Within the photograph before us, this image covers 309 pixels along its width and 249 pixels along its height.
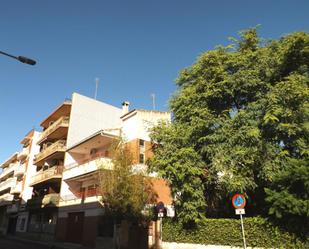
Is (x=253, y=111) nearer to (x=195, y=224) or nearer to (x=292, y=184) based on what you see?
(x=292, y=184)

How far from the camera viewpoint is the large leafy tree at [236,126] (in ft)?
49.7

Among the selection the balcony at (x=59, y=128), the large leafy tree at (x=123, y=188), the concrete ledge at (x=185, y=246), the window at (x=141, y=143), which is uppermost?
the balcony at (x=59, y=128)

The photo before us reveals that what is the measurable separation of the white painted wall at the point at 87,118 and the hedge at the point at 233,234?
58.3ft

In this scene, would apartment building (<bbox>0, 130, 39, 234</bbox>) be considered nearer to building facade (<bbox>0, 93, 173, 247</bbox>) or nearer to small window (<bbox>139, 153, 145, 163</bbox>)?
building facade (<bbox>0, 93, 173, 247</bbox>)

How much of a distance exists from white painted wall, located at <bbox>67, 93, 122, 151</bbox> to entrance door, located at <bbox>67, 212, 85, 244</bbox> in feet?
26.4

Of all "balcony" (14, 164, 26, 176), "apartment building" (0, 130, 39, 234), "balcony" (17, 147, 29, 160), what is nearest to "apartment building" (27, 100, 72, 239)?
"apartment building" (0, 130, 39, 234)

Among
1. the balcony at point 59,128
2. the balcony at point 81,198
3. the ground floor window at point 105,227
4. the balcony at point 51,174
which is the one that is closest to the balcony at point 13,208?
the balcony at point 51,174

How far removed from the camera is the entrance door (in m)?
26.0

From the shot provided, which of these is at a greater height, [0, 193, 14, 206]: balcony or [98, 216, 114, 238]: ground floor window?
[0, 193, 14, 206]: balcony

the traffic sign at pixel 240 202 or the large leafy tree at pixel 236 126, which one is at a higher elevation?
the large leafy tree at pixel 236 126

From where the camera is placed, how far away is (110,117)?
35.9 m

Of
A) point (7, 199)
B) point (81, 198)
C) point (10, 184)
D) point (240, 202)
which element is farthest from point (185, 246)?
point (10, 184)

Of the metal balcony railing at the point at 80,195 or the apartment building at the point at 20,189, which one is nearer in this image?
the metal balcony railing at the point at 80,195

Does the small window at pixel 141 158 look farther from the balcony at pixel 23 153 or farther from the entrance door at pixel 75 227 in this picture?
the balcony at pixel 23 153
